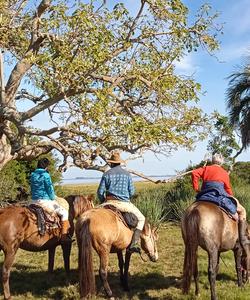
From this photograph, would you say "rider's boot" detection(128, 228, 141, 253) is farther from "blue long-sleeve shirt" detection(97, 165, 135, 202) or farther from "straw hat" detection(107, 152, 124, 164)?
"straw hat" detection(107, 152, 124, 164)

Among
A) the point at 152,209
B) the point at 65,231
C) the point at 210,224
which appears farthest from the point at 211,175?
the point at 152,209

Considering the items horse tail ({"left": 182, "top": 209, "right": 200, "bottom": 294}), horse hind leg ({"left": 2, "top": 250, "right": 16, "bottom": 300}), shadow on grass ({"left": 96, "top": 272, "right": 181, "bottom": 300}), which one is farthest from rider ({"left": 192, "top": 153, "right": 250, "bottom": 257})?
horse hind leg ({"left": 2, "top": 250, "right": 16, "bottom": 300})

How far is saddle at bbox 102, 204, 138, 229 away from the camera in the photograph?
8062mm

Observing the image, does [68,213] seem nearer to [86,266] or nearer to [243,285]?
[86,266]

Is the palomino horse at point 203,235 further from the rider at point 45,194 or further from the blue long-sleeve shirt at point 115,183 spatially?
the rider at point 45,194

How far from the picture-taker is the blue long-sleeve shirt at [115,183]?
8164 millimetres

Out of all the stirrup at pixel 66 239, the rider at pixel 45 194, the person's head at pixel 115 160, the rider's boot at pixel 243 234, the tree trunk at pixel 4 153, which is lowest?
the stirrup at pixel 66 239

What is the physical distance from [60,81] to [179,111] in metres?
3.86

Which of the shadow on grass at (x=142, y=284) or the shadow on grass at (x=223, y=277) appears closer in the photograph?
the shadow on grass at (x=142, y=284)

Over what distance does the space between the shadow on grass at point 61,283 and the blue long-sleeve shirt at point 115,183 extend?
5.74 ft

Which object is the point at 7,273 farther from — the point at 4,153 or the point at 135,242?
the point at 4,153

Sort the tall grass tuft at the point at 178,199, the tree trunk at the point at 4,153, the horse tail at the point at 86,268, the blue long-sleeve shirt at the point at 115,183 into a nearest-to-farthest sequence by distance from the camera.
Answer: the horse tail at the point at 86,268, the blue long-sleeve shirt at the point at 115,183, the tree trunk at the point at 4,153, the tall grass tuft at the point at 178,199

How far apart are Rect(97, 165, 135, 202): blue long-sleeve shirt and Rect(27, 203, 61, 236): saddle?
44.5 inches

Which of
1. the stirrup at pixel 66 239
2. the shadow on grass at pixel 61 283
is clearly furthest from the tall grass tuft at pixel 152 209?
the stirrup at pixel 66 239
